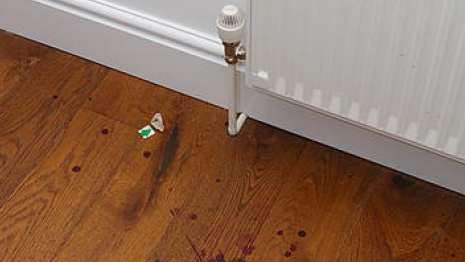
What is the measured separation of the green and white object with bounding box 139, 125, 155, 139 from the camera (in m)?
1.76

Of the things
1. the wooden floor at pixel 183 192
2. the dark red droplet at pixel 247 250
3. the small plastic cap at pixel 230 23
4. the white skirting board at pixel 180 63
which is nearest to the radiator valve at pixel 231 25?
the small plastic cap at pixel 230 23

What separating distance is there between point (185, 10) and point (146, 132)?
30 cm

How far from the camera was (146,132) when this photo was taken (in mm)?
1769

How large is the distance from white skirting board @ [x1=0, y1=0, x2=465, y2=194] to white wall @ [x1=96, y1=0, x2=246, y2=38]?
17 mm

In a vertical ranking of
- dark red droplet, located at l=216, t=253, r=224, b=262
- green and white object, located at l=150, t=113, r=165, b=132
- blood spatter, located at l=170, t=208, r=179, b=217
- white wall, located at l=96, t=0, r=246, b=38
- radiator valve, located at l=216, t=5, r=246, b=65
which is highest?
radiator valve, located at l=216, t=5, r=246, b=65

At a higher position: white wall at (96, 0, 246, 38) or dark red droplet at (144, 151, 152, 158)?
white wall at (96, 0, 246, 38)

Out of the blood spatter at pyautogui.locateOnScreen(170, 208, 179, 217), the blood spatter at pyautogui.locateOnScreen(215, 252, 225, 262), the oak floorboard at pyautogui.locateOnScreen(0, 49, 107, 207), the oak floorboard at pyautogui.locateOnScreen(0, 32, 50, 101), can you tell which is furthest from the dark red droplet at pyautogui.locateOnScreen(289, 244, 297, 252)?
the oak floorboard at pyautogui.locateOnScreen(0, 32, 50, 101)

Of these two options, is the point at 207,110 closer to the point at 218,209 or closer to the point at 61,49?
the point at 218,209

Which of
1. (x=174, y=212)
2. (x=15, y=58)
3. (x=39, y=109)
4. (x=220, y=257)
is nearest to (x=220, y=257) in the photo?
(x=220, y=257)

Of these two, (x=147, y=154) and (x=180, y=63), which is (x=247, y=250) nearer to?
(x=147, y=154)

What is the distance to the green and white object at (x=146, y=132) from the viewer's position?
5.78 feet

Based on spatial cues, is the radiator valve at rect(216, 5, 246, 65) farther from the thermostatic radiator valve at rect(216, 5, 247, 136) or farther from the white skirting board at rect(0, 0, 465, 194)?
the white skirting board at rect(0, 0, 465, 194)

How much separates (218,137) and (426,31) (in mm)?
631

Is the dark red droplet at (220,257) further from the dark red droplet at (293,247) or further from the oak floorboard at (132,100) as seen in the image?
the oak floorboard at (132,100)
